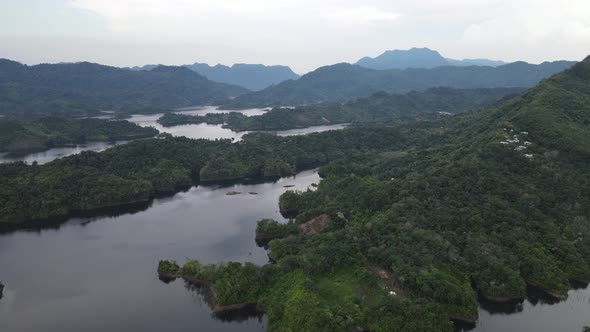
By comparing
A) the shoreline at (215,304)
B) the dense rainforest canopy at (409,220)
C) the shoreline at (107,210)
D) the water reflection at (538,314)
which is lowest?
the water reflection at (538,314)

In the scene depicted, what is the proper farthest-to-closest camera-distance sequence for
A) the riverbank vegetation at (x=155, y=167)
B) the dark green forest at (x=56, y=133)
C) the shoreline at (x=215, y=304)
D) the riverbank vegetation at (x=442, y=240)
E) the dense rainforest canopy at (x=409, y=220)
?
the dark green forest at (x=56, y=133), the riverbank vegetation at (x=155, y=167), the shoreline at (x=215, y=304), the dense rainforest canopy at (x=409, y=220), the riverbank vegetation at (x=442, y=240)

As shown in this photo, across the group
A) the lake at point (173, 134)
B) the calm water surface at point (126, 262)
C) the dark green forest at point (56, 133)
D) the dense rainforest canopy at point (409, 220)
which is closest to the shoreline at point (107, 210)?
the dense rainforest canopy at point (409, 220)

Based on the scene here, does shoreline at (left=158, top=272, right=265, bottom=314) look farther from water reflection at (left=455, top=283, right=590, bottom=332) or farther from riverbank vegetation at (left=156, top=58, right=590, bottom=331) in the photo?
water reflection at (left=455, top=283, right=590, bottom=332)

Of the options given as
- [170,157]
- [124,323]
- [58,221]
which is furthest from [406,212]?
[170,157]

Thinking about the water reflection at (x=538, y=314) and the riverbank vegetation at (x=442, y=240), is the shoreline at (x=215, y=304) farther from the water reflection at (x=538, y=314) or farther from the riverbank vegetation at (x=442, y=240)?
the water reflection at (x=538, y=314)

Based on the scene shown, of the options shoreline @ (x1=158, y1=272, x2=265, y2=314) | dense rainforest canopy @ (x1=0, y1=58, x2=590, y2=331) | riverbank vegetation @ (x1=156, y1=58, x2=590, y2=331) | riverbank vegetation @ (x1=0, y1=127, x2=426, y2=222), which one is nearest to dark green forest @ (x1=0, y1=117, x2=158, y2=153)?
riverbank vegetation @ (x1=0, y1=127, x2=426, y2=222)

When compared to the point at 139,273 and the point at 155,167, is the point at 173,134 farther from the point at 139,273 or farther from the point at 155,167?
the point at 139,273
